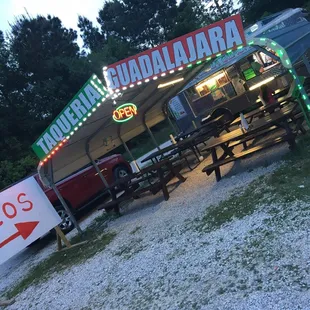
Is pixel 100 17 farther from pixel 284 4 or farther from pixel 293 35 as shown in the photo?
pixel 293 35

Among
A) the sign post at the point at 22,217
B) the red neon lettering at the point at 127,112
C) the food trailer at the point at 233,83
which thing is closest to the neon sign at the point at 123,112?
the red neon lettering at the point at 127,112

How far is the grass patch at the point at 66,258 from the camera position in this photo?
6.61 m

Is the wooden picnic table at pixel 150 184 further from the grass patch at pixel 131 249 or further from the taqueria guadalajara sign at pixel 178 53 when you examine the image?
the taqueria guadalajara sign at pixel 178 53

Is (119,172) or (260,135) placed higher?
(119,172)

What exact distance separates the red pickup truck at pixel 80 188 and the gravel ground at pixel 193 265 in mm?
2188

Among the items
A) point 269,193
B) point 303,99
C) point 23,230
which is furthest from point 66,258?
point 303,99

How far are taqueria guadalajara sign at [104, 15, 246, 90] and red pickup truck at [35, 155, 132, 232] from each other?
4.32m

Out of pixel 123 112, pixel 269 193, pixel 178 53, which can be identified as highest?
pixel 178 53

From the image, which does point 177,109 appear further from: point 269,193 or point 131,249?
point 269,193

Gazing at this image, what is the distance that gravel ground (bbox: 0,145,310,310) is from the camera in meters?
3.24

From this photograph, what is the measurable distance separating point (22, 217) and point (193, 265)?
13.9 feet

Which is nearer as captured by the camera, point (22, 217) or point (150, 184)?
point (22, 217)

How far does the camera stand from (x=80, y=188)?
977cm

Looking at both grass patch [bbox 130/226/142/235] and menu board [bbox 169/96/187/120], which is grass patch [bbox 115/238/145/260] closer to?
grass patch [bbox 130/226/142/235]
